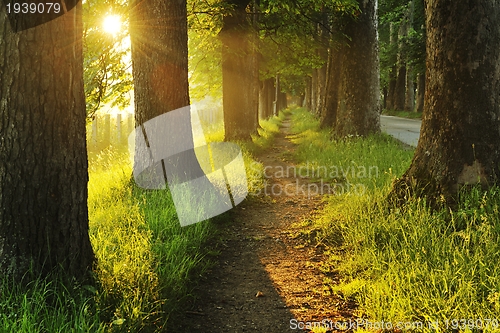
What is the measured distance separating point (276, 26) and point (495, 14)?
357 inches

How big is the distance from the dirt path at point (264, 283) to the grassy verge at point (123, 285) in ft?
0.79

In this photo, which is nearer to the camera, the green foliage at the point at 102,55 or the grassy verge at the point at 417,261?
the grassy verge at the point at 417,261

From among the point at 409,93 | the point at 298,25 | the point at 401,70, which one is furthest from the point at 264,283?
the point at 401,70

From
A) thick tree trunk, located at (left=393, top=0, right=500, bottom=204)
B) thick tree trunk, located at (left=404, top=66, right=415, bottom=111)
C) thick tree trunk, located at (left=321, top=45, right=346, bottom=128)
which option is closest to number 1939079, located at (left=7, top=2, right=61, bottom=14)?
thick tree trunk, located at (left=393, top=0, right=500, bottom=204)

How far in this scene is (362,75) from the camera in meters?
11.2

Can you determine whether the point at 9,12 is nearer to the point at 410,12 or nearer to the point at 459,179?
the point at 459,179

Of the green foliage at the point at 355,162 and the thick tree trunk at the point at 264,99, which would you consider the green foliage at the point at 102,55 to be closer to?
the green foliage at the point at 355,162

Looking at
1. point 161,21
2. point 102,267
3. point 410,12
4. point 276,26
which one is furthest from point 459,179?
point 410,12

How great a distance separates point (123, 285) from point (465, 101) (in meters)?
4.04

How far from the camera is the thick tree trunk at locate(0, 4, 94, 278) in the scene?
2684mm

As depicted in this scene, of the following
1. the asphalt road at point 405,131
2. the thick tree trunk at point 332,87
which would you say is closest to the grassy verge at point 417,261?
the asphalt road at point 405,131

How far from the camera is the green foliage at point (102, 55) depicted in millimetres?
7301

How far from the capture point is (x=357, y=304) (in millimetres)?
3340

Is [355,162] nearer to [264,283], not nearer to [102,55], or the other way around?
[264,283]
